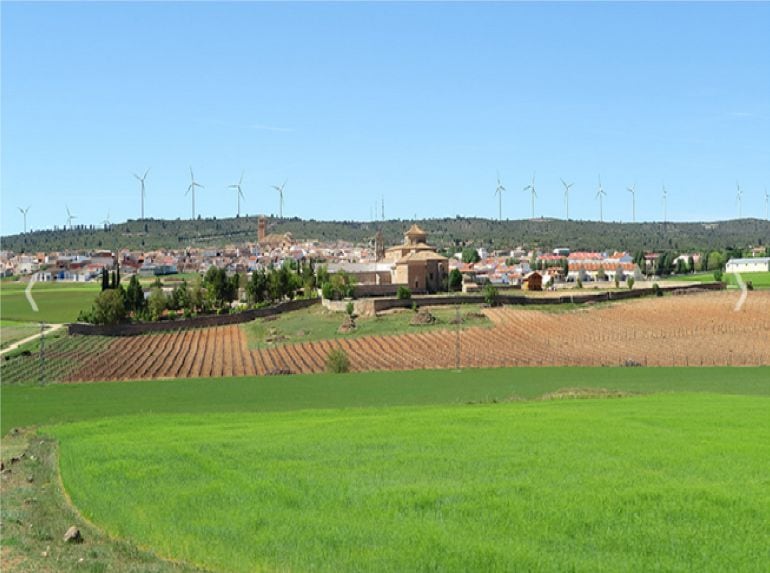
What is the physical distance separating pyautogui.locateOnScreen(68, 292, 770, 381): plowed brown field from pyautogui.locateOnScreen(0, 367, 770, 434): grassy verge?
691cm

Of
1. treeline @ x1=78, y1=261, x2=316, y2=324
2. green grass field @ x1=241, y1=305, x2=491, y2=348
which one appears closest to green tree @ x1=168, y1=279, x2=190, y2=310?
treeline @ x1=78, y1=261, x2=316, y2=324

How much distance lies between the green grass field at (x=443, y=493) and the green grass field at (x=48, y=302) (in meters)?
82.1

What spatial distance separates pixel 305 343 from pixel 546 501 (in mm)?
62938

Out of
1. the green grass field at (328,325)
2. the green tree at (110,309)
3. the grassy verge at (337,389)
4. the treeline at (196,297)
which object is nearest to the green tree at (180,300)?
the treeline at (196,297)

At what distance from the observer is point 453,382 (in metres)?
54.3

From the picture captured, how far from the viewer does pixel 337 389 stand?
166 ft

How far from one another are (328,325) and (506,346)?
66.1 ft

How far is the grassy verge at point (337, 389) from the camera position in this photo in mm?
42688

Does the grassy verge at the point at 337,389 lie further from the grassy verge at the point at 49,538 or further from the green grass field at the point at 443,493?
the grassy verge at the point at 49,538

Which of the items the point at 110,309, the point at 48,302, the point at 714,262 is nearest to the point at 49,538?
the point at 110,309

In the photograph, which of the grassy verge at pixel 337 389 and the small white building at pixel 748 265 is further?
the small white building at pixel 748 265

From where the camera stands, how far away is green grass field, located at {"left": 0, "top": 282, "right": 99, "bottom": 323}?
356 feet

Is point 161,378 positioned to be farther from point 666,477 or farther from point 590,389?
point 666,477

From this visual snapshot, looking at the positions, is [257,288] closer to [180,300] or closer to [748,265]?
[180,300]
